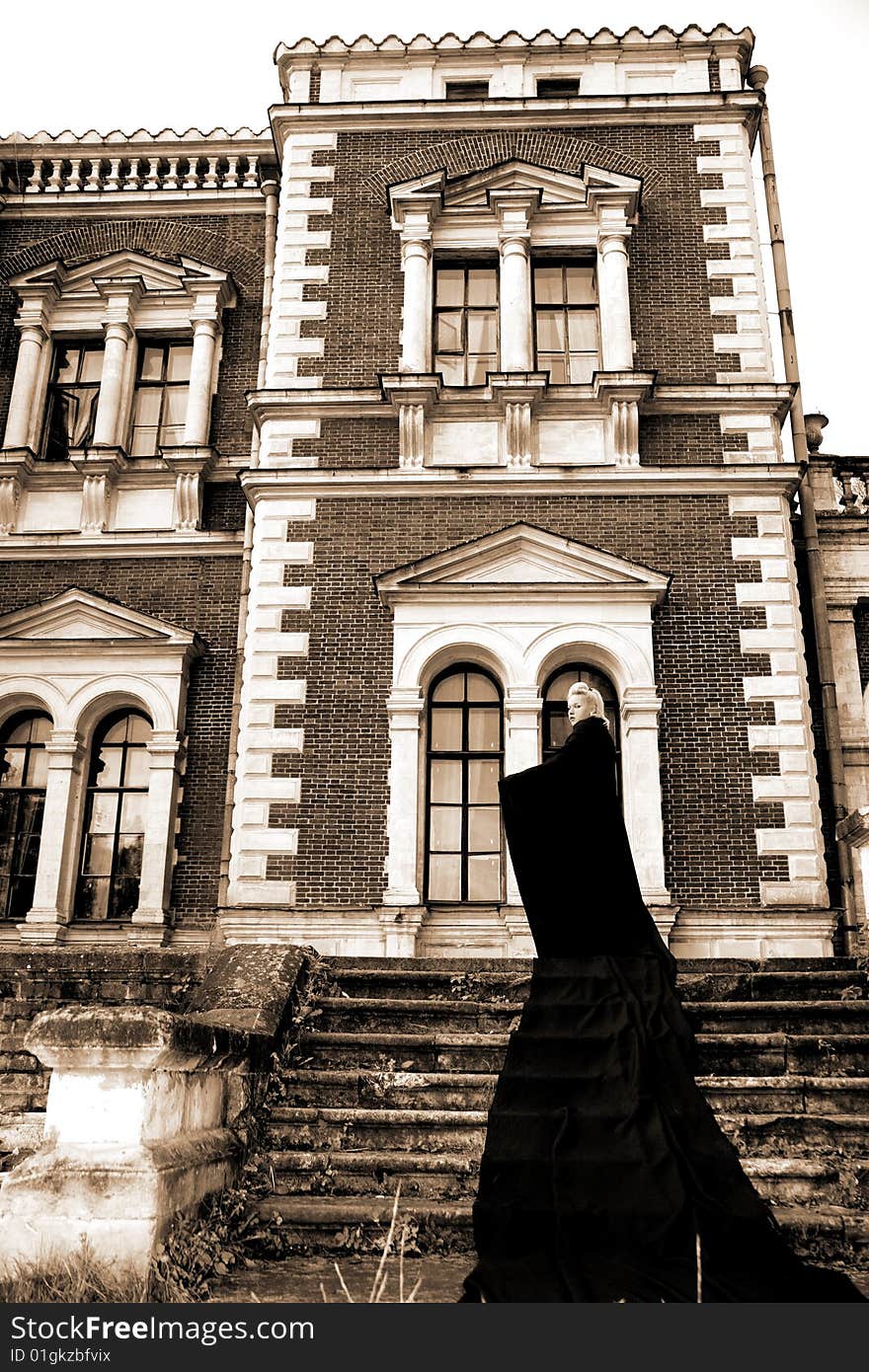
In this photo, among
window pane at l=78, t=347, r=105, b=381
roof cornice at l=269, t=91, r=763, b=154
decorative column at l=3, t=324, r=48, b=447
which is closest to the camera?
roof cornice at l=269, t=91, r=763, b=154

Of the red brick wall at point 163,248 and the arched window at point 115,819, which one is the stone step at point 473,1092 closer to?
the arched window at point 115,819

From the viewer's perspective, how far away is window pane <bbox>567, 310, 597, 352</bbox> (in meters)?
14.0

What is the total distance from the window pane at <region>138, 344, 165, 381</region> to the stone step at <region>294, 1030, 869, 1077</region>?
1090cm

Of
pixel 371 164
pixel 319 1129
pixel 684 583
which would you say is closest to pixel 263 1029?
pixel 319 1129

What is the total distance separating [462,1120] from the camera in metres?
6.56

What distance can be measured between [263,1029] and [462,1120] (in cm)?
129

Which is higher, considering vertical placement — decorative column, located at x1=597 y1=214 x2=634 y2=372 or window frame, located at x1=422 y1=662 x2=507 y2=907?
decorative column, located at x1=597 y1=214 x2=634 y2=372

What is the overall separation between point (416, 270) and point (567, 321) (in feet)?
6.17

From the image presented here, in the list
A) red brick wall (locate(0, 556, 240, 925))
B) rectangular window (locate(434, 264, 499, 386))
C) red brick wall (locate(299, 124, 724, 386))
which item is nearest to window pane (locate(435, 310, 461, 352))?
rectangular window (locate(434, 264, 499, 386))

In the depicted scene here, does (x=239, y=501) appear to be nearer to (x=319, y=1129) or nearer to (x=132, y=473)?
(x=132, y=473)

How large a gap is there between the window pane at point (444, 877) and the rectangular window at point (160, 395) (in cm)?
652

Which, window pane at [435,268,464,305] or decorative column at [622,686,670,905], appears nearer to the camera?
decorative column at [622,686,670,905]

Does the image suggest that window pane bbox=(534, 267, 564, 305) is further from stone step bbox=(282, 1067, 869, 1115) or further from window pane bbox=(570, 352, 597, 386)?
stone step bbox=(282, 1067, 869, 1115)

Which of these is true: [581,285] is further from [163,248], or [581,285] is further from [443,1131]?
[443,1131]
